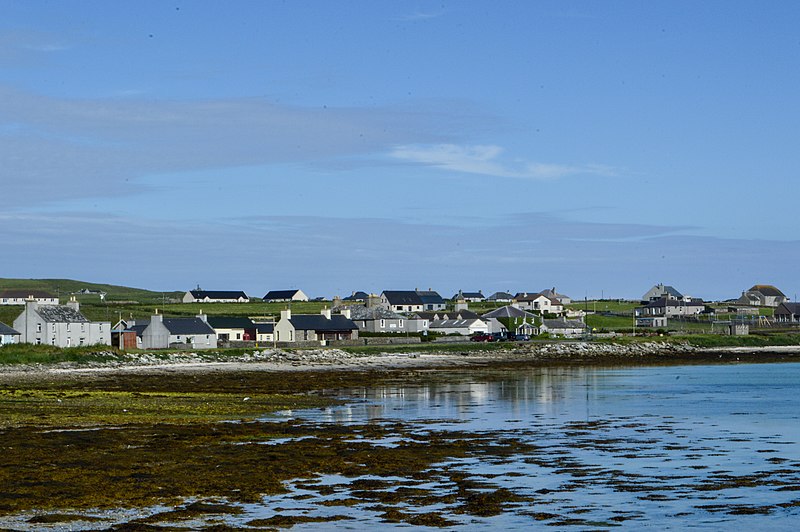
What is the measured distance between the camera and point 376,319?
123000 millimetres

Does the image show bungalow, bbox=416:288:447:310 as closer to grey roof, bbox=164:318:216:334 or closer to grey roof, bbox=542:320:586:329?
grey roof, bbox=542:320:586:329

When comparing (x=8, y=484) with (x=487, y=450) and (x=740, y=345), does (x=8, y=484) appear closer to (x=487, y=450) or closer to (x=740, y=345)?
(x=487, y=450)

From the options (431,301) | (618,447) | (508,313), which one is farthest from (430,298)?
(618,447)

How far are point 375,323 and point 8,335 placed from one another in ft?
162

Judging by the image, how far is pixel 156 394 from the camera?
4803 cm

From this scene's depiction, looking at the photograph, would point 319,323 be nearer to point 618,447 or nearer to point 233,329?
point 233,329

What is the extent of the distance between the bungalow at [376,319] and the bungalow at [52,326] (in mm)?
41738

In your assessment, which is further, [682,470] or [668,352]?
[668,352]

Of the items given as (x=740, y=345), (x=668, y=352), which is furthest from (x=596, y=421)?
(x=740, y=345)

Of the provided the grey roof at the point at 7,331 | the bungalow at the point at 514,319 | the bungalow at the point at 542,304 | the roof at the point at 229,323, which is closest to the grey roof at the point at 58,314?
the grey roof at the point at 7,331

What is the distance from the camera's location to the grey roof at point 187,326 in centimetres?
9512

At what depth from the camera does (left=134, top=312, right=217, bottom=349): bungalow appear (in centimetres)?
9350

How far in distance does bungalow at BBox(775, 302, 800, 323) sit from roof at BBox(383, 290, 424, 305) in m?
58.2

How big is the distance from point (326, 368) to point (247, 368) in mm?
6217
